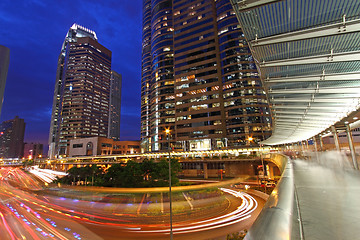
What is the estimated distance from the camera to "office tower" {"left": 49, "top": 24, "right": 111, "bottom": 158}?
151750 mm

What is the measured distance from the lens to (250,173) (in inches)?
2149

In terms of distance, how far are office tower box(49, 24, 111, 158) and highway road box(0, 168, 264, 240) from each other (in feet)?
450

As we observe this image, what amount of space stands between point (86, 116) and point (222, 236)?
163119mm

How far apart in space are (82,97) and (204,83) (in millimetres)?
120684

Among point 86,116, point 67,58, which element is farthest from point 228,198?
point 67,58

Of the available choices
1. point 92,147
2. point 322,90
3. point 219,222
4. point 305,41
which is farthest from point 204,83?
point 92,147

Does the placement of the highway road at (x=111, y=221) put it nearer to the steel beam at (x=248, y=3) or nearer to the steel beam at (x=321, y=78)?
the steel beam at (x=321, y=78)

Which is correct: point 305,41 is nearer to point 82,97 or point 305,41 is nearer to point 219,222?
point 219,222

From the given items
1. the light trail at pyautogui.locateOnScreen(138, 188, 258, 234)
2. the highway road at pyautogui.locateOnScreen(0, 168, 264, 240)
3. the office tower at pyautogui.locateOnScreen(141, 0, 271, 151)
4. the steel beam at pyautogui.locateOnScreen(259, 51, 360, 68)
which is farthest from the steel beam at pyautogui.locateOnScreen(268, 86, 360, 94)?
the office tower at pyautogui.locateOnScreen(141, 0, 271, 151)

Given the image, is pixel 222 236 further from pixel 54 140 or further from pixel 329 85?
pixel 54 140

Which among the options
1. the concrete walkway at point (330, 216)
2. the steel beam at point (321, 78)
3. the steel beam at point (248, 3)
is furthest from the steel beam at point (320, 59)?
the concrete walkway at point (330, 216)

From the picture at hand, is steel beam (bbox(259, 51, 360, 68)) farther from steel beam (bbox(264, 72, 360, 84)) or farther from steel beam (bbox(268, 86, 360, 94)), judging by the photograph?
steel beam (bbox(268, 86, 360, 94))

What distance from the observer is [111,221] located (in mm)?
20953

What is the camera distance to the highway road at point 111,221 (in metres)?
17.4
